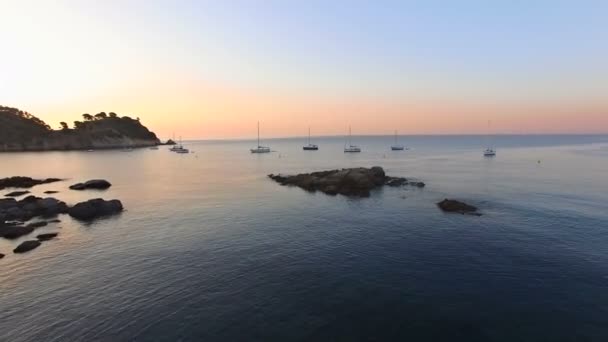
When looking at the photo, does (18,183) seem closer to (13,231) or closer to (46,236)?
(13,231)

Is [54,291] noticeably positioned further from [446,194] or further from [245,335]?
[446,194]

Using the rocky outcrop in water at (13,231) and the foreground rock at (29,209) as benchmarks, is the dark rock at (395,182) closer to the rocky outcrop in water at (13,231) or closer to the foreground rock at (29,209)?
the foreground rock at (29,209)

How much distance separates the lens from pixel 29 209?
5344 centimetres

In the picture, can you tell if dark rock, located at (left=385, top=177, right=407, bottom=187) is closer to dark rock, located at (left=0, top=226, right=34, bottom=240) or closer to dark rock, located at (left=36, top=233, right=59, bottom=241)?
dark rock, located at (left=36, top=233, right=59, bottom=241)

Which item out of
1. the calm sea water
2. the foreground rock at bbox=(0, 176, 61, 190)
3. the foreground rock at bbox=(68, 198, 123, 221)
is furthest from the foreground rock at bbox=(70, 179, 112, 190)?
the calm sea water

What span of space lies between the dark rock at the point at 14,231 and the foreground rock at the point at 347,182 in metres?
50.9

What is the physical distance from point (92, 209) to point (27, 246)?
52.9 ft

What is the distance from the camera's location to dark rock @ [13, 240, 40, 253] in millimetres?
36875

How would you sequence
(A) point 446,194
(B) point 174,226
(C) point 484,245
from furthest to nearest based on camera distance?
(A) point 446,194 → (B) point 174,226 → (C) point 484,245

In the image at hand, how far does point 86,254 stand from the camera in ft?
119

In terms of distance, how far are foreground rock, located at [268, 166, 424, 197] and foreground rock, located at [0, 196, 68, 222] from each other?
4811 centimetres

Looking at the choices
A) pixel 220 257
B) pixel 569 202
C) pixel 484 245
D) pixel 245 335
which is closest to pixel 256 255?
pixel 220 257

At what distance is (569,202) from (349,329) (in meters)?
58.6

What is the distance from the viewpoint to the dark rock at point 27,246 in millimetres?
36875
